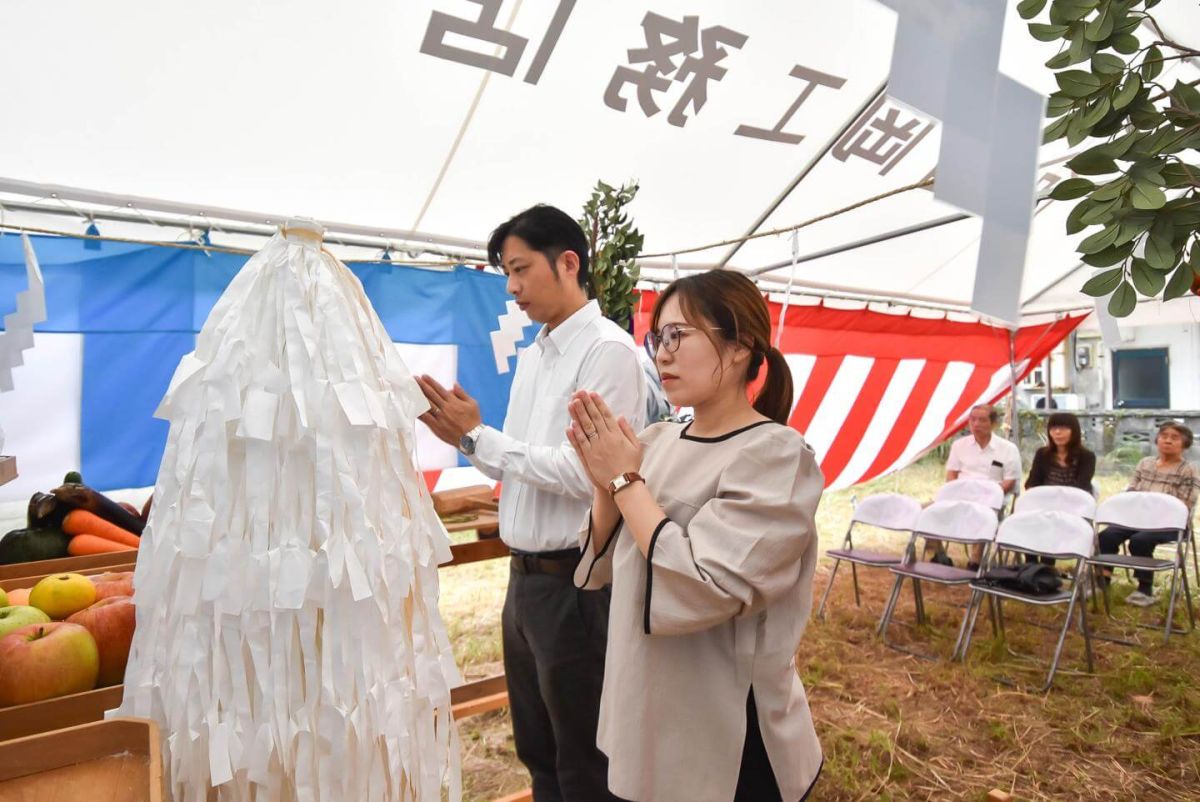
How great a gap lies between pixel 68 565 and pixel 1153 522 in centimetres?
498

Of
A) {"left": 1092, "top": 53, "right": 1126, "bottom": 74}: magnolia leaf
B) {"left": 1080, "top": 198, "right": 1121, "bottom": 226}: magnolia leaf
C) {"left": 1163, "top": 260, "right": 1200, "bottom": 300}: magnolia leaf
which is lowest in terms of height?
{"left": 1163, "top": 260, "right": 1200, "bottom": 300}: magnolia leaf

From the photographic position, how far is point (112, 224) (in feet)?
8.63

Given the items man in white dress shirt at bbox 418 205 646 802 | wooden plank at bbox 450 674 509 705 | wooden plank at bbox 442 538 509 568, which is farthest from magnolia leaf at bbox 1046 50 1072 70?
wooden plank at bbox 450 674 509 705

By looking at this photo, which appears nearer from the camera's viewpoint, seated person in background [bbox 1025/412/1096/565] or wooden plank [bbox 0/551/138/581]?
wooden plank [bbox 0/551/138/581]

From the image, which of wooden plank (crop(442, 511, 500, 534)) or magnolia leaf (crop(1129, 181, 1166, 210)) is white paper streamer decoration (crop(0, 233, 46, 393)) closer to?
wooden plank (crop(442, 511, 500, 534))

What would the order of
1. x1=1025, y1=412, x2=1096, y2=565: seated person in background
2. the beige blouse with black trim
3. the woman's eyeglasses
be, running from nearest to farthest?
1. the beige blouse with black trim
2. the woman's eyeglasses
3. x1=1025, y1=412, x2=1096, y2=565: seated person in background

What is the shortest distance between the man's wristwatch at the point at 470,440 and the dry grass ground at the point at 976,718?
145cm

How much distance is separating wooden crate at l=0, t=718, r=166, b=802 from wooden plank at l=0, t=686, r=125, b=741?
140mm

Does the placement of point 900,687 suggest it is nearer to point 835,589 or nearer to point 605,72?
point 835,589

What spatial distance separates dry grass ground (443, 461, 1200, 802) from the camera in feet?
8.22

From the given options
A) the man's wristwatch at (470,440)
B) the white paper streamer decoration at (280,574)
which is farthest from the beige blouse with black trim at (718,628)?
the man's wristwatch at (470,440)

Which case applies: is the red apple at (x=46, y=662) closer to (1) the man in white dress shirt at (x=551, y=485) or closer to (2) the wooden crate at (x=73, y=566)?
(2) the wooden crate at (x=73, y=566)

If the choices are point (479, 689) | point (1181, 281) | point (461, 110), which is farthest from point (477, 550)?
point (1181, 281)

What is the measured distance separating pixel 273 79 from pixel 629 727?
220 cm
